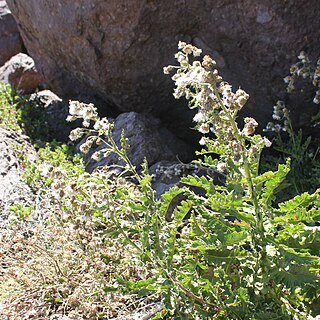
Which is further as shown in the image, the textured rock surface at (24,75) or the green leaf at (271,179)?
the textured rock surface at (24,75)

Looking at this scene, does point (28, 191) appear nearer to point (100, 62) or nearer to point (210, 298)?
point (100, 62)

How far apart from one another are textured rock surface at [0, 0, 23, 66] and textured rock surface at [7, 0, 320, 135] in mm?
3222

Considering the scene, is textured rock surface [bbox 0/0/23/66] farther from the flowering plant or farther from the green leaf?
the green leaf

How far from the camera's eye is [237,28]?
4.55m

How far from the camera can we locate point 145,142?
15.4 ft

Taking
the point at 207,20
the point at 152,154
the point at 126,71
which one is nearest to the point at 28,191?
the point at 152,154

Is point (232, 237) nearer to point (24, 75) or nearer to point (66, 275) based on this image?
point (66, 275)

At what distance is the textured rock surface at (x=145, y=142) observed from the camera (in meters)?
4.60

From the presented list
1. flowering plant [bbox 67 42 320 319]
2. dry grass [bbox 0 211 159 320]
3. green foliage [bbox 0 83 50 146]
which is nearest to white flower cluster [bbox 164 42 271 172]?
flowering plant [bbox 67 42 320 319]

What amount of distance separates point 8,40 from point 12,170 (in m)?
4.53

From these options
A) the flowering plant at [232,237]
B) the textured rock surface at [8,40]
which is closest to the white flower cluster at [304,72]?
the flowering plant at [232,237]

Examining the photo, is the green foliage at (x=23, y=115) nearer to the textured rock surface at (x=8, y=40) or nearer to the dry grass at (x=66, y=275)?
the dry grass at (x=66, y=275)

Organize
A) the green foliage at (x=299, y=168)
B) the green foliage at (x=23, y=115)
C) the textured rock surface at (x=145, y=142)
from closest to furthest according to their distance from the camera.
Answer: the green foliage at (x=299, y=168) → the textured rock surface at (x=145, y=142) → the green foliage at (x=23, y=115)

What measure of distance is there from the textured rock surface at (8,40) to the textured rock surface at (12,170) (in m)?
3.77
